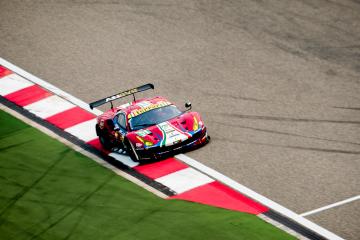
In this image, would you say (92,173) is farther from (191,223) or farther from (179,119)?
(191,223)

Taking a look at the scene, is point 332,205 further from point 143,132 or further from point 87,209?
point 87,209

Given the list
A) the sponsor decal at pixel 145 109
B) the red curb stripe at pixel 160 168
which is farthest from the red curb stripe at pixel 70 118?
the red curb stripe at pixel 160 168

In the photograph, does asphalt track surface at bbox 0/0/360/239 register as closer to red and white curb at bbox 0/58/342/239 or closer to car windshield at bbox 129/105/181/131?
red and white curb at bbox 0/58/342/239

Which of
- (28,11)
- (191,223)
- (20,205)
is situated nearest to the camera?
(191,223)

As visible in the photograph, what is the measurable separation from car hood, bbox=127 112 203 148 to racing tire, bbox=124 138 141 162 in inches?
5.0

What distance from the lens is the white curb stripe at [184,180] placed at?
606 inches

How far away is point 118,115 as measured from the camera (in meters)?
17.4

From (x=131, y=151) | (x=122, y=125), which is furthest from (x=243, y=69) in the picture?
(x=131, y=151)

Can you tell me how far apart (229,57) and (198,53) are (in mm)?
964

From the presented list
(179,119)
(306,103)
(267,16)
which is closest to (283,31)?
(267,16)

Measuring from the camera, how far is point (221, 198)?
48.5 feet

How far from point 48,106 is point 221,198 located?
23.0ft

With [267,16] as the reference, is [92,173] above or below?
below

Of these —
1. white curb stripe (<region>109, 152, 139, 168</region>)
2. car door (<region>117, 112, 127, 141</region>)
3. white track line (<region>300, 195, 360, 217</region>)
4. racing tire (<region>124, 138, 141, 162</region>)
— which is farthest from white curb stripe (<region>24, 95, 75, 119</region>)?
white track line (<region>300, 195, 360, 217</region>)
